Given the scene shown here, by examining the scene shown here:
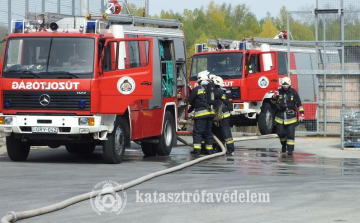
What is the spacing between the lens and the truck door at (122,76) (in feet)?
44.2

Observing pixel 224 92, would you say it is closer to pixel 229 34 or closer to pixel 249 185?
pixel 249 185

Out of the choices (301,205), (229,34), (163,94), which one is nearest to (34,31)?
(163,94)

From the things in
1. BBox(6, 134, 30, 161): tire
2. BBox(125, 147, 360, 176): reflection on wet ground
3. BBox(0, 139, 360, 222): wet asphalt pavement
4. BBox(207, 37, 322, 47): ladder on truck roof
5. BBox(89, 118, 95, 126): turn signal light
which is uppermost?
BBox(207, 37, 322, 47): ladder on truck roof

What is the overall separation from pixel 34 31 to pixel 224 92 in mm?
4302

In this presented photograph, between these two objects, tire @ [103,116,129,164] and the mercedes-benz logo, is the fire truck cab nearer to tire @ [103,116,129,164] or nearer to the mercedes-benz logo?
tire @ [103,116,129,164]

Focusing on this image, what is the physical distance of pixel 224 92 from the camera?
16406 millimetres

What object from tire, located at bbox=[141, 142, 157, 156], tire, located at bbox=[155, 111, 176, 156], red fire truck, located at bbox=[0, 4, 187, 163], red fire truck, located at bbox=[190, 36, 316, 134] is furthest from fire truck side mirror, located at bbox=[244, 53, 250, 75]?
red fire truck, located at bbox=[0, 4, 187, 163]

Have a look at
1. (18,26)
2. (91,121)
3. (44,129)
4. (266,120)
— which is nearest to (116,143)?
(91,121)

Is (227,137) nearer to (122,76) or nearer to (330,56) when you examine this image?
(122,76)

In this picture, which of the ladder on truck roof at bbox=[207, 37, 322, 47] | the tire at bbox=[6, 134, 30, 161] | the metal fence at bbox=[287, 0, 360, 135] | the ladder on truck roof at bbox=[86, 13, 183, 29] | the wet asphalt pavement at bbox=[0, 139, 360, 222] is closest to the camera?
the wet asphalt pavement at bbox=[0, 139, 360, 222]

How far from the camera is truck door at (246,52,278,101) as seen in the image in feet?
71.7

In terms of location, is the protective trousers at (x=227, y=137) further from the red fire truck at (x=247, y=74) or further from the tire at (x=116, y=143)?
the red fire truck at (x=247, y=74)

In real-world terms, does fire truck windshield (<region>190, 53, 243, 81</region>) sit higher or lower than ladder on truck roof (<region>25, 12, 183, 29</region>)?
lower

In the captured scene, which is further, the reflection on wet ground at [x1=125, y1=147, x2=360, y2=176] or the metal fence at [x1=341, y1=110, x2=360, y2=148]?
the metal fence at [x1=341, y1=110, x2=360, y2=148]
